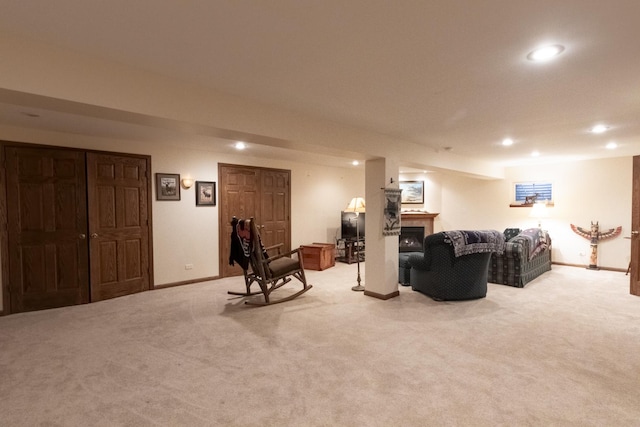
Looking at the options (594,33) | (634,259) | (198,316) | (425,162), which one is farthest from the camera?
(425,162)

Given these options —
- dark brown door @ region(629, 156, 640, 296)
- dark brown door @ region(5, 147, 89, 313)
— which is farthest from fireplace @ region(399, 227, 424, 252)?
dark brown door @ region(5, 147, 89, 313)

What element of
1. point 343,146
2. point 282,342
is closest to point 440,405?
point 282,342

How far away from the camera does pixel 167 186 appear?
5.12m

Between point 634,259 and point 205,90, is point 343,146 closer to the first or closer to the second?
point 205,90

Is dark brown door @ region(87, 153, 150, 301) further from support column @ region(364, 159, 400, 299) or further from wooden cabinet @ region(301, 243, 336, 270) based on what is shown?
support column @ region(364, 159, 400, 299)

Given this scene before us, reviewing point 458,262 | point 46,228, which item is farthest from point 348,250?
point 46,228

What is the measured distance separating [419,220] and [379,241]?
13.3ft

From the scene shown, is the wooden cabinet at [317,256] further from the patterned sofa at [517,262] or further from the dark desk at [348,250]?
the patterned sofa at [517,262]

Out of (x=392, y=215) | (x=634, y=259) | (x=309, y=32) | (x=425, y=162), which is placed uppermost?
(x=309, y=32)

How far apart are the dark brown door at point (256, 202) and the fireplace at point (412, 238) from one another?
2.96 meters

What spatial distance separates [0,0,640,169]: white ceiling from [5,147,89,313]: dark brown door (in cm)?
80

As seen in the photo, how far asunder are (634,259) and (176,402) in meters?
5.72

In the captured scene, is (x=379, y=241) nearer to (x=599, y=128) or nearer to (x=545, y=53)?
(x=545, y=53)

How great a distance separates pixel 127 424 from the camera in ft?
6.36
